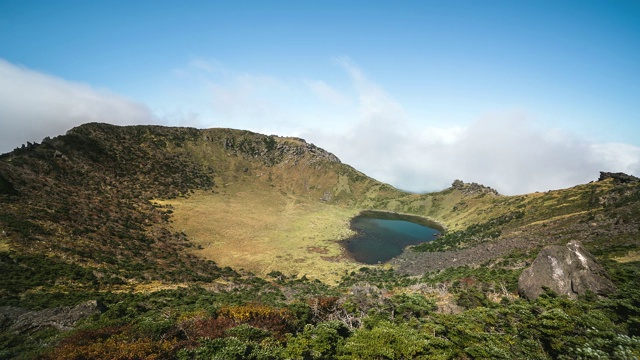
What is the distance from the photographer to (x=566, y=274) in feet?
87.0

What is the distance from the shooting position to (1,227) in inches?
1816

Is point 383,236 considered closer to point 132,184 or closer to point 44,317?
point 44,317

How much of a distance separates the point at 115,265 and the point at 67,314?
26.3 meters

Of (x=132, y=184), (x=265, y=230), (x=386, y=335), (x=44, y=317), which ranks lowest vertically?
(x=44, y=317)

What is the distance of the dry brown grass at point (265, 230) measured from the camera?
224 ft

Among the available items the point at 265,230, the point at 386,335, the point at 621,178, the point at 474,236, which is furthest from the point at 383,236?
the point at 386,335

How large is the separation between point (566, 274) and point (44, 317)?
50734mm

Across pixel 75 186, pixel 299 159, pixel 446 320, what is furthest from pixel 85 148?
pixel 446 320

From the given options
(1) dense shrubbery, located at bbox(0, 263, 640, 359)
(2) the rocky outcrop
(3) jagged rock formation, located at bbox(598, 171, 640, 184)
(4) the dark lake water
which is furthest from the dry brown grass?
(3) jagged rock formation, located at bbox(598, 171, 640, 184)

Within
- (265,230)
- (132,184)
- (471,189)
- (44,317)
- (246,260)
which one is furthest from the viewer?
(471,189)

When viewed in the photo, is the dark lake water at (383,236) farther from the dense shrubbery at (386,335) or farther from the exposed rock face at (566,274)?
the dense shrubbery at (386,335)

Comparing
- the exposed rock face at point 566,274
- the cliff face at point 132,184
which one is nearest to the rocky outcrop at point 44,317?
the cliff face at point 132,184

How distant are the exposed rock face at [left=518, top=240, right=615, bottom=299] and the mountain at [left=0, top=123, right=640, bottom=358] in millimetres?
2028

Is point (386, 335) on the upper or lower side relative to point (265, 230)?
upper
